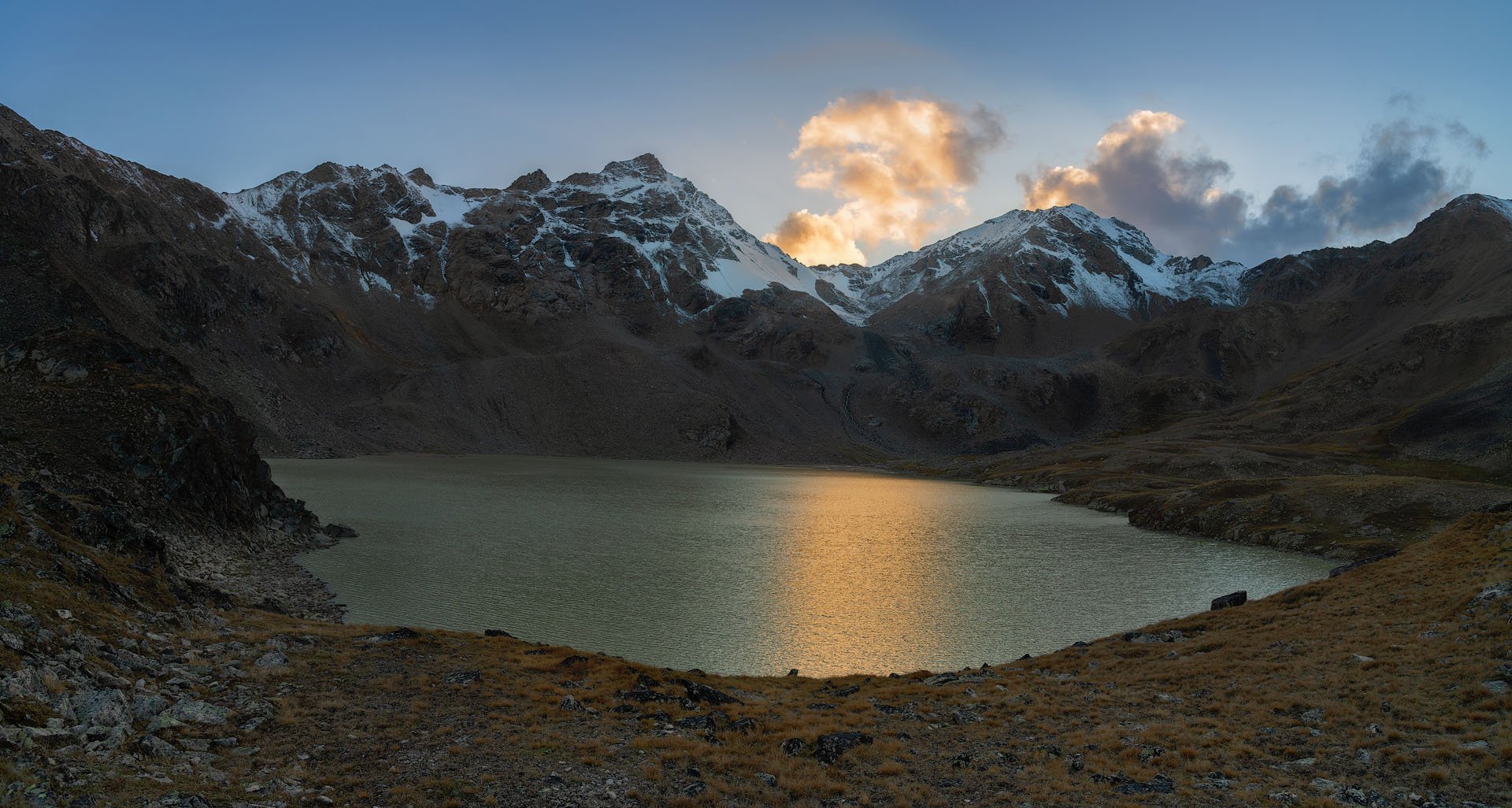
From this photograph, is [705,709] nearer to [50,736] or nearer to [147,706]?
[147,706]

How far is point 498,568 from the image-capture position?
5006cm

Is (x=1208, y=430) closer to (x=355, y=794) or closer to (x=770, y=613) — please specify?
(x=770, y=613)

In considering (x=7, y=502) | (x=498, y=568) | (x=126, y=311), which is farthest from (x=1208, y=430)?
(x=126, y=311)

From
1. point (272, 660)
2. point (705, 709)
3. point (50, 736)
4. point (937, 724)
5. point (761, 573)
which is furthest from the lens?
point (761, 573)

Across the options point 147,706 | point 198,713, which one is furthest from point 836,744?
point 147,706

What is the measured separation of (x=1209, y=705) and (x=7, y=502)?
3881cm

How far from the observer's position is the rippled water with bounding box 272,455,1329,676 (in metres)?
36.8

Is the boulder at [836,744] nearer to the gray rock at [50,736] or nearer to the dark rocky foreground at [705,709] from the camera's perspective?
the dark rocky foreground at [705,709]

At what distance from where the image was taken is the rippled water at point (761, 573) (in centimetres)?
3678

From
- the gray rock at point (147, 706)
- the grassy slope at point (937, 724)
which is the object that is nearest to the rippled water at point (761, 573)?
the grassy slope at point (937, 724)

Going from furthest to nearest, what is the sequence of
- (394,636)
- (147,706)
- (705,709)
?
(394,636) → (705,709) → (147,706)

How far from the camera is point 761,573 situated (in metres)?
52.8

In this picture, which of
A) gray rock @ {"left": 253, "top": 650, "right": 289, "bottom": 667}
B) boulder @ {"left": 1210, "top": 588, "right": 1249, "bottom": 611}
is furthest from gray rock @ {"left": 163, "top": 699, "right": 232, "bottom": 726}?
boulder @ {"left": 1210, "top": 588, "right": 1249, "bottom": 611}

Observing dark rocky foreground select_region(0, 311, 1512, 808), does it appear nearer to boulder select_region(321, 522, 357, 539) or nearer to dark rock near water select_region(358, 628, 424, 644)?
dark rock near water select_region(358, 628, 424, 644)
